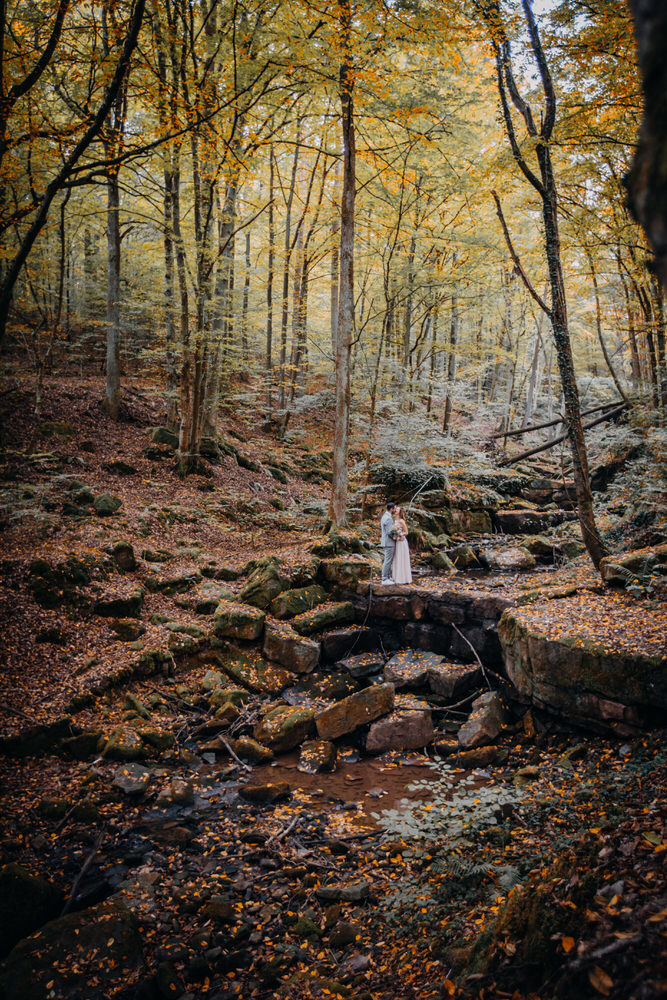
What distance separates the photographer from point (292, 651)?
8430 millimetres

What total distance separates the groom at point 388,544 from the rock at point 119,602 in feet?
15.6

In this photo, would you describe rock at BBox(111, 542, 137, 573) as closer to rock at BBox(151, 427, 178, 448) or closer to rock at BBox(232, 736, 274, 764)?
rock at BBox(232, 736, 274, 764)

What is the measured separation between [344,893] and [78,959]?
2.10m

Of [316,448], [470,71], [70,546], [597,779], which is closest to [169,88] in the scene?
[70,546]

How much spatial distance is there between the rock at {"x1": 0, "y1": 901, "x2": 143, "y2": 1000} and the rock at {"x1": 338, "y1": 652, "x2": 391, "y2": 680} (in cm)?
Answer: 494

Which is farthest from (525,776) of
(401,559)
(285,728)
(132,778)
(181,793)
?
(401,559)

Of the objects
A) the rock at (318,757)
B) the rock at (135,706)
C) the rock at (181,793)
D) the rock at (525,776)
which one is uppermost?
the rock at (525,776)

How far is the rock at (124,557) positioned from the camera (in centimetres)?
916

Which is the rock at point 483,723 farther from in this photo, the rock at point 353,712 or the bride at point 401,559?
the bride at point 401,559

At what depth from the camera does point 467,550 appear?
12.3 m

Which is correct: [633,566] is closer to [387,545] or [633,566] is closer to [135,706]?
[387,545]

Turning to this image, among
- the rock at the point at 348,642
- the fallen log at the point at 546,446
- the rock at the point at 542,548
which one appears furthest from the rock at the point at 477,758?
the rock at the point at 542,548

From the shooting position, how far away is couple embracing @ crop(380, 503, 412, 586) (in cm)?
968

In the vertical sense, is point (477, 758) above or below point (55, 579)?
below
